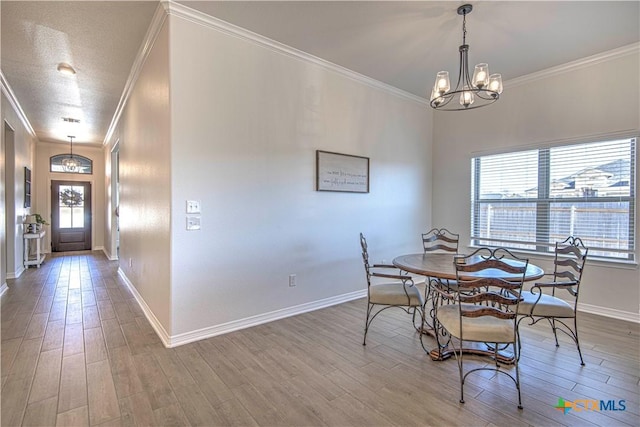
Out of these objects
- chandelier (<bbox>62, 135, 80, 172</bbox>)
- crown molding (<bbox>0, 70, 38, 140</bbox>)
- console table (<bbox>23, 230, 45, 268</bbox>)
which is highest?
crown molding (<bbox>0, 70, 38, 140</bbox>)

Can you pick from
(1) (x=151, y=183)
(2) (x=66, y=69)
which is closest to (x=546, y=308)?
(1) (x=151, y=183)

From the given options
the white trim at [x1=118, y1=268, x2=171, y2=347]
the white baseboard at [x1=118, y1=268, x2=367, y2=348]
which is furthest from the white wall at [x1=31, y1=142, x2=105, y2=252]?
the white baseboard at [x1=118, y1=268, x2=367, y2=348]

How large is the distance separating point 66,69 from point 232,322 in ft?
12.0

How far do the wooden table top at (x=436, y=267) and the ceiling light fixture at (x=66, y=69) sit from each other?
439 cm

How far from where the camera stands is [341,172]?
3.93m

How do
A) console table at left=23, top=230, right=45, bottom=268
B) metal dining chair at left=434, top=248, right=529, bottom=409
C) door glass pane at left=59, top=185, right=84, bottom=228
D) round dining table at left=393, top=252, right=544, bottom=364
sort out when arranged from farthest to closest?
door glass pane at left=59, top=185, right=84, bottom=228 → console table at left=23, top=230, right=45, bottom=268 → round dining table at left=393, top=252, right=544, bottom=364 → metal dining chair at left=434, top=248, right=529, bottom=409

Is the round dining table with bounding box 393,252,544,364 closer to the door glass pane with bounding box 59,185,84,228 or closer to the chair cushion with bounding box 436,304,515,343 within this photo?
the chair cushion with bounding box 436,304,515,343

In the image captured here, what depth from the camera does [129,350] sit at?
8.64 feet

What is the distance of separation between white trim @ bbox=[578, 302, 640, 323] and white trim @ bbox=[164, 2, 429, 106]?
11.9ft

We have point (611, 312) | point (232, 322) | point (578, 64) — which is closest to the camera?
point (232, 322)

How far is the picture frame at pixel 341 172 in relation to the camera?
12.2 ft

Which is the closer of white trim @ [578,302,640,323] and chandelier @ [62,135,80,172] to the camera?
white trim @ [578,302,640,323]

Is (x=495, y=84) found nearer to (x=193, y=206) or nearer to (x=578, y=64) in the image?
(x=578, y=64)

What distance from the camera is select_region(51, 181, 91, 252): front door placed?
26.7 ft
